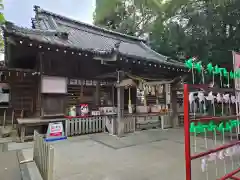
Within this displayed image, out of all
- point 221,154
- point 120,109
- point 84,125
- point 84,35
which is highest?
point 84,35

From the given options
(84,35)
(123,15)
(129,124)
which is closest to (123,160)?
(129,124)

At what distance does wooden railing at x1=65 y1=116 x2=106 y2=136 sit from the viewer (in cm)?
675

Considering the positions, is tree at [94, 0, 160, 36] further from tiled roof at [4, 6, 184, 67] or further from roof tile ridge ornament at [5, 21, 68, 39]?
roof tile ridge ornament at [5, 21, 68, 39]

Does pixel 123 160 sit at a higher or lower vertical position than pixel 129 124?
lower

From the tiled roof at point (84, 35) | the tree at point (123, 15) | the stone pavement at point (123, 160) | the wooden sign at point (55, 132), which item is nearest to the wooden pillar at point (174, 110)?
the tiled roof at point (84, 35)

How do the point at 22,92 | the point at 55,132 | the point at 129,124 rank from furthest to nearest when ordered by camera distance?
the point at 22,92, the point at 129,124, the point at 55,132

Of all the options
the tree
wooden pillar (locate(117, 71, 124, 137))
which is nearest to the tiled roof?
wooden pillar (locate(117, 71, 124, 137))

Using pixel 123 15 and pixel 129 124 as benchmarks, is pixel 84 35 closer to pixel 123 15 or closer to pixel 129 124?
pixel 129 124

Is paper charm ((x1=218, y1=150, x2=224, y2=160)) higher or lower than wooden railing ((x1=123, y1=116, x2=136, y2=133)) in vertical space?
higher

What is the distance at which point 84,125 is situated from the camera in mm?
7074

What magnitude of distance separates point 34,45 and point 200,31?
7.74 m

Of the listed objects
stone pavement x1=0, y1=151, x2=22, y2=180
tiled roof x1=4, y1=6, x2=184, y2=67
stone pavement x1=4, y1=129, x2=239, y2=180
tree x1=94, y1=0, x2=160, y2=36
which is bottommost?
stone pavement x1=0, y1=151, x2=22, y2=180

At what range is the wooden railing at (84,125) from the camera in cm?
675

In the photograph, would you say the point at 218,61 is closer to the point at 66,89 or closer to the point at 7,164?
the point at 66,89
